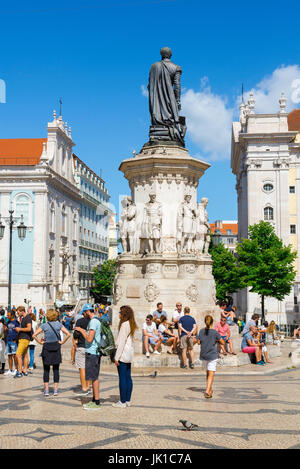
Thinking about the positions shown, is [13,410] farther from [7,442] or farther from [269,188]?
[269,188]

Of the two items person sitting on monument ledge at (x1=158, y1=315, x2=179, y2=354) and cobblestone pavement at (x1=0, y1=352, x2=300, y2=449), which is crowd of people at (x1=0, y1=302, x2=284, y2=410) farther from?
cobblestone pavement at (x1=0, y1=352, x2=300, y2=449)

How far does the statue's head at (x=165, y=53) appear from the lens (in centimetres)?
1812

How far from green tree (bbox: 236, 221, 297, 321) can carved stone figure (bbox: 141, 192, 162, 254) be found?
26.4 m

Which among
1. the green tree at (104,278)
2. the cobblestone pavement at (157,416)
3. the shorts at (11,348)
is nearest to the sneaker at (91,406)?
the cobblestone pavement at (157,416)

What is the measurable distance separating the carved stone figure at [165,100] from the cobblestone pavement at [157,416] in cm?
900

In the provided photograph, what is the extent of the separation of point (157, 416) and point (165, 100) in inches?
483

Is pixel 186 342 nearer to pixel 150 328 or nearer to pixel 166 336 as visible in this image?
pixel 150 328

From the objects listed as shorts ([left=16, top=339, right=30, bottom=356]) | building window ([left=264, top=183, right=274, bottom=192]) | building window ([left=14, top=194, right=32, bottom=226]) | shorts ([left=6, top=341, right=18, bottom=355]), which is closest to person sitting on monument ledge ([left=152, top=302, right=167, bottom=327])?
shorts ([left=16, top=339, right=30, bottom=356])

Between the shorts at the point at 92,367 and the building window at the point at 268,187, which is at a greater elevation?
the building window at the point at 268,187

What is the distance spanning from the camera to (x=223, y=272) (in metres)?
51.5

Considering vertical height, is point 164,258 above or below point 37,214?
below

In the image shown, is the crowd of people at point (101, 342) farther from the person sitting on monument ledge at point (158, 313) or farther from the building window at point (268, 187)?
the building window at point (268, 187)

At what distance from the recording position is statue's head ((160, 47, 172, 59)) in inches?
714

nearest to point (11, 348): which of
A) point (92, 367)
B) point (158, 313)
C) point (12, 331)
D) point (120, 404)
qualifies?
point (12, 331)
